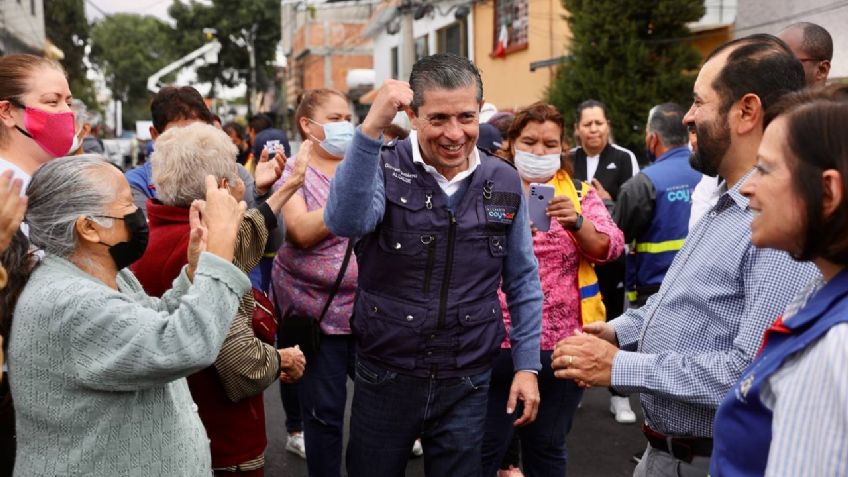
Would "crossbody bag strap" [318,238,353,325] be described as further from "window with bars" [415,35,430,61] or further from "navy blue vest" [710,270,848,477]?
"window with bars" [415,35,430,61]

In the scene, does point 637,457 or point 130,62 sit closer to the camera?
point 637,457

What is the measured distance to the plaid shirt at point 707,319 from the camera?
6.38 ft

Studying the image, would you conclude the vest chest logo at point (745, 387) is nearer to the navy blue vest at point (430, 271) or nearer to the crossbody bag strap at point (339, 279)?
the navy blue vest at point (430, 271)

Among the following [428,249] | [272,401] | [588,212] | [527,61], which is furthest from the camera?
[527,61]

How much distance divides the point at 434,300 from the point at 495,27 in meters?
17.3

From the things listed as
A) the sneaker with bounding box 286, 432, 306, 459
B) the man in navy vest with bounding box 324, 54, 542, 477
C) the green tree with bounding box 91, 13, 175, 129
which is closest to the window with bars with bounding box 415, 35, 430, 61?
the sneaker with bounding box 286, 432, 306, 459

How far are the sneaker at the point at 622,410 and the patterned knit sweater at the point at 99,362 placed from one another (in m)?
3.98

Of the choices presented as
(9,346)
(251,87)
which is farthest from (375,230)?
(251,87)

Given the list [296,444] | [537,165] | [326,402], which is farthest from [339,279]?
[296,444]

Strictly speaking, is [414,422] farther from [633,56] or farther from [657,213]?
[633,56]

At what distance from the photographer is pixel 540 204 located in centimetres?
353

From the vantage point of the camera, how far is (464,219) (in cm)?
274

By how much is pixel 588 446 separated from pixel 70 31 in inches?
1267

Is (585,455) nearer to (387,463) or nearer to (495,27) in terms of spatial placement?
(387,463)
